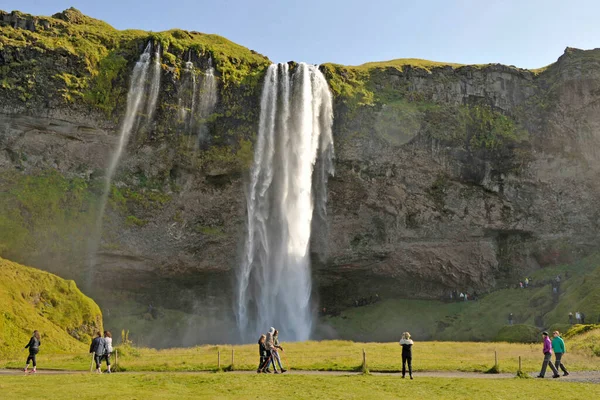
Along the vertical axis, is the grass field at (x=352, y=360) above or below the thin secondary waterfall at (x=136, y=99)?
below

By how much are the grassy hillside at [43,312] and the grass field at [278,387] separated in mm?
13707

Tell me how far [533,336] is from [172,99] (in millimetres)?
37424

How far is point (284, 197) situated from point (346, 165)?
22.9ft

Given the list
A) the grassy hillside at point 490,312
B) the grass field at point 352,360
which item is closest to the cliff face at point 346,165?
the grassy hillside at point 490,312

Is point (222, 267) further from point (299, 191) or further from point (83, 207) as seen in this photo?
point (83, 207)

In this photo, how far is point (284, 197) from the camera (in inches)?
2128

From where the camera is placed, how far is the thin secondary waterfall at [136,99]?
51062mm

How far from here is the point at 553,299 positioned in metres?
45.4

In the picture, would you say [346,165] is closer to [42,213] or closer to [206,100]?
[206,100]

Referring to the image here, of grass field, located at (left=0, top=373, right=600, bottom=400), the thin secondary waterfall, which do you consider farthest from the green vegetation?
grass field, located at (left=0, top=373, right=600, bottom=400)

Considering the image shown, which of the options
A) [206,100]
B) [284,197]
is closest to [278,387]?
[284,197]

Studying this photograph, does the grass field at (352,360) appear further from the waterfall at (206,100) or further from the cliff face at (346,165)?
the waterfall at (206,100)

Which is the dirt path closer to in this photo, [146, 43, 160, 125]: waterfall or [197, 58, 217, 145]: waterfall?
[146, 43, 160, 125]: waterfall

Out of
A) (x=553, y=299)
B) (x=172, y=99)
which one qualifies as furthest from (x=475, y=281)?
(x=172, y=99)
